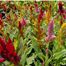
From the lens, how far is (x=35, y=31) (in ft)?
7.15

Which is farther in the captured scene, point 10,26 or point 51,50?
point 10,26

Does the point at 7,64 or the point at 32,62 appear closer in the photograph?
the point at 7,64

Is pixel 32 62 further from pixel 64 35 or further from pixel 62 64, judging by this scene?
pixel 64 35

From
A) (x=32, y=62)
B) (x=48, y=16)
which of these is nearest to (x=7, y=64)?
(x=32, y=62)

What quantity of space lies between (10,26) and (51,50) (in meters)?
0.59

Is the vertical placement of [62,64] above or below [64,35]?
below

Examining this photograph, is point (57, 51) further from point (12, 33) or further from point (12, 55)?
point (12, 55)

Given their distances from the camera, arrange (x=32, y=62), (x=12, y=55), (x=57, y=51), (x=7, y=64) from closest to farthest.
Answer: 1. (x=12, y=55)
2. (x=7, y=64)
3. (x=32, y=62)
4. (x=57, y=51)

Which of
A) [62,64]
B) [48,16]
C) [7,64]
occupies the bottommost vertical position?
[62,64]

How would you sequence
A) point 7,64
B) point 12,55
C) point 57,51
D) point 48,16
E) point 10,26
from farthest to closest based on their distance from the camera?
point 10,26 → point 48,16 → point 57,51 → point 7,64 → point 12,55

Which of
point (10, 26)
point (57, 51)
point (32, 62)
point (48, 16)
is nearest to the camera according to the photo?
point (32, 62)

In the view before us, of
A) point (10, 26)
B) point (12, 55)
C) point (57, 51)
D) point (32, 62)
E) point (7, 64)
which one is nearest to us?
point (12, 55)

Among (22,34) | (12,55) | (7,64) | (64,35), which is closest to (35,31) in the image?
(22,34)

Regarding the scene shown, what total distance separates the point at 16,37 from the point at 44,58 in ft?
1.20
